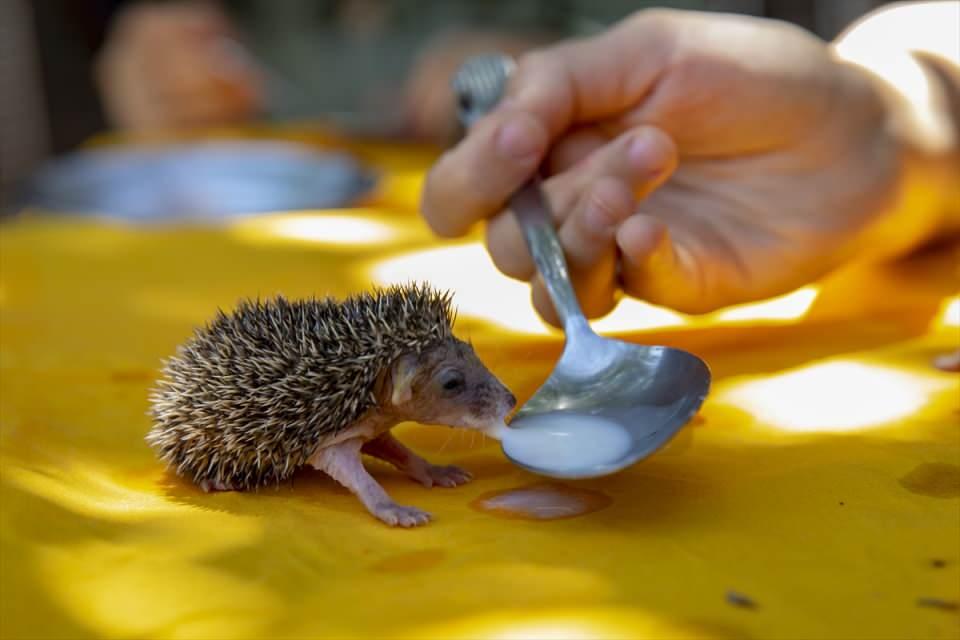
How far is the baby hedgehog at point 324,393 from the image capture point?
2.98ft

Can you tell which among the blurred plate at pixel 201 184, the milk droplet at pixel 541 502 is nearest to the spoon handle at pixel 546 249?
the milk droplet at pixel 541 502

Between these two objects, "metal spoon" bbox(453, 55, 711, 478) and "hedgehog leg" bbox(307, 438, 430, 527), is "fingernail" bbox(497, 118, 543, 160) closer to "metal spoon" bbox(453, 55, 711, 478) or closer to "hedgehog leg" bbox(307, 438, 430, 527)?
"metal spoon" bbox(453, 55, 711, 478)

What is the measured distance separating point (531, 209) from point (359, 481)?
487mm

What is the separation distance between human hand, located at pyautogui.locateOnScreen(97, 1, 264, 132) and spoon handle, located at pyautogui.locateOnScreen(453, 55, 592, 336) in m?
2.61

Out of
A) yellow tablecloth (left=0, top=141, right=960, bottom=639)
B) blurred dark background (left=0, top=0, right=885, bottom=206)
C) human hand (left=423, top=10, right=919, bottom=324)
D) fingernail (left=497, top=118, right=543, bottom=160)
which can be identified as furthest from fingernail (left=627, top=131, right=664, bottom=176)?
blurred dark background (left=0, top=0, right=885, bottom=206)

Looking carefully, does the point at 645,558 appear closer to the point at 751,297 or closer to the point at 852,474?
the point at 852,474

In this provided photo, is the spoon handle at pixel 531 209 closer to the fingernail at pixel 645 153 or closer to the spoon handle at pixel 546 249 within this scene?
the spoon handle at pixel 546 249

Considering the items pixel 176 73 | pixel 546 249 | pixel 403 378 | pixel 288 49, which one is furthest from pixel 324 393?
pixel 288 49

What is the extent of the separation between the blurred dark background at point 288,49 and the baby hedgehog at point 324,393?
3.20m

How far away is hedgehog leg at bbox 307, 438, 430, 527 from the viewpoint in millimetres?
837

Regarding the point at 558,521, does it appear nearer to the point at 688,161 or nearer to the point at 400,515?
the point at 400,515

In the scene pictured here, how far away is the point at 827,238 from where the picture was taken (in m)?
1.41

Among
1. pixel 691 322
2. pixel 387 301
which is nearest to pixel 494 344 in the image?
pixel 691 322

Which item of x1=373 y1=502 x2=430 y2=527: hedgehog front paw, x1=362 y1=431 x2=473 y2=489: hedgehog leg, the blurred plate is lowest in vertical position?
x1=373 y1=502 x2=430 y2=527: hedgehog front paw
